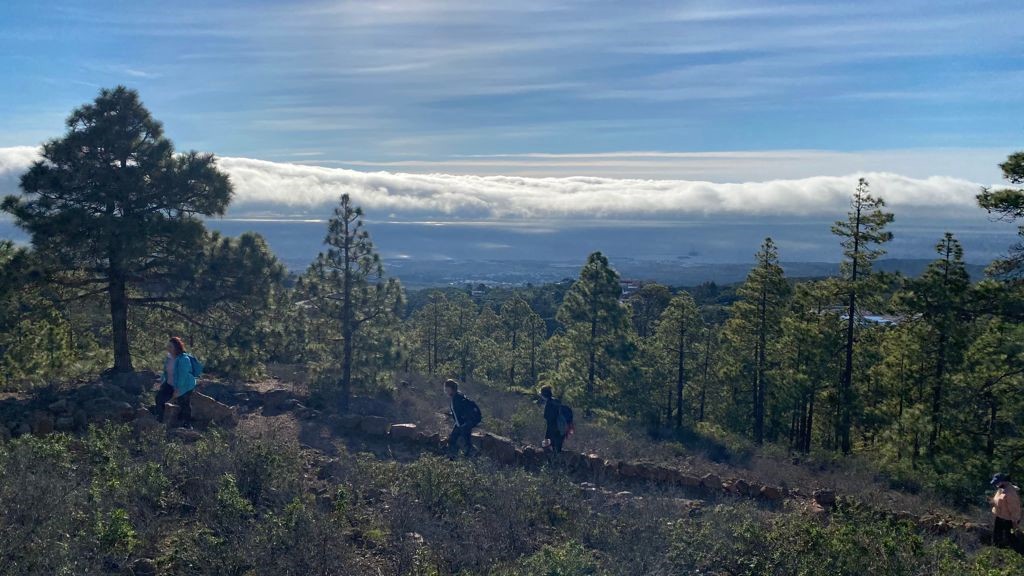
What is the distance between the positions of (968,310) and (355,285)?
1404cm

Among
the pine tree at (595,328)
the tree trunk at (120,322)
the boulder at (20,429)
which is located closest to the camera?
the boulder at (20,429)

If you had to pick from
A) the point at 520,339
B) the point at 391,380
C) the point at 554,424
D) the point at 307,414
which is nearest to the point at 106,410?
the point at 307,414

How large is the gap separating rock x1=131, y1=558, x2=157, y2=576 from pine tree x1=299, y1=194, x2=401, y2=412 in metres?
11.7

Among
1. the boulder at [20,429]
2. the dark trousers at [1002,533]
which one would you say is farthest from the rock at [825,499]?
the boulder at [20,429]

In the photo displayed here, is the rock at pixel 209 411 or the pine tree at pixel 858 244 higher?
the pine tree at pixel 858 244

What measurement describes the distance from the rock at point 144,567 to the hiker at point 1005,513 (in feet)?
33.5

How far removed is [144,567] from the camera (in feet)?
21.9

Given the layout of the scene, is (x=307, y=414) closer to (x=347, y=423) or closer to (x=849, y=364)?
(x=347, y=423)

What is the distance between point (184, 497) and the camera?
27.9 ft

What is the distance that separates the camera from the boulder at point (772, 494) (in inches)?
449

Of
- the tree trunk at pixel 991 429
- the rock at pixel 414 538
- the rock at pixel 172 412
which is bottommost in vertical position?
the tree trunk at pixel 991 429

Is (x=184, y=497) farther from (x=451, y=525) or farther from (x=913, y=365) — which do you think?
(x=913, y=365)

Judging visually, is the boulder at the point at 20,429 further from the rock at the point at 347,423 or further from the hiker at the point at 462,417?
the hiker at the point at 462,417

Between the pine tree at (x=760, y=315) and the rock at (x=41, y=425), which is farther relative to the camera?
the pine tree at (x=760, y=315)
